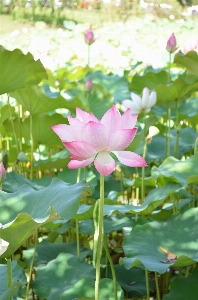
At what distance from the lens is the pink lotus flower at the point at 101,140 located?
34.7 inches

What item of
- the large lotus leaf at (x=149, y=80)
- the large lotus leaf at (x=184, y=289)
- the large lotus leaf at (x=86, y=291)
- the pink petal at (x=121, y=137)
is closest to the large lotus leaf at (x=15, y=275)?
the large lotus leaf at (x=86, y=291)

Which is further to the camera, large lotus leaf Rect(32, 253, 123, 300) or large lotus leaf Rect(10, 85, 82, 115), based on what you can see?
large lotus leaf Rect(10, 85, 82, 115)

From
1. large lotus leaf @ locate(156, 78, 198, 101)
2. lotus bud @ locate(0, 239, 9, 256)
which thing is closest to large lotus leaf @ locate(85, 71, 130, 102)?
large lotus leaf @ locate(156, 78, 198, 101)

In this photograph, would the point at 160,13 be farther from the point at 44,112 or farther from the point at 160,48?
the point at 44,112

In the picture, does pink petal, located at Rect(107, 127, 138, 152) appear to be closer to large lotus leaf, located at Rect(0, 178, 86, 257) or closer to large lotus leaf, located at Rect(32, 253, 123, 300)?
large lotus leaf, located at Rect(0, 178, 86, 257)

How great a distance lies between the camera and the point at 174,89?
193 centimetres

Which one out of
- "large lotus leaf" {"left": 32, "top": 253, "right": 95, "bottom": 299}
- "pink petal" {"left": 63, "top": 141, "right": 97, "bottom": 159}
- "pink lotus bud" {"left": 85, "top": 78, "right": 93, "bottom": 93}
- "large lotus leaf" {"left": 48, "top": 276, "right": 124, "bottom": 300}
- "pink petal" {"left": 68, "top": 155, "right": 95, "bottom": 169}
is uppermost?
"pink petal" {"left": 63, "top": 141, "right": 97, "bottom": 159}

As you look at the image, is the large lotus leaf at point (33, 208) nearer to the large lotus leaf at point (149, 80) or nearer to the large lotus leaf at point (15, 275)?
the large lotus leaf at point (15, 275)

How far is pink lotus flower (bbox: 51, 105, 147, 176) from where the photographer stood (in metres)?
0.88

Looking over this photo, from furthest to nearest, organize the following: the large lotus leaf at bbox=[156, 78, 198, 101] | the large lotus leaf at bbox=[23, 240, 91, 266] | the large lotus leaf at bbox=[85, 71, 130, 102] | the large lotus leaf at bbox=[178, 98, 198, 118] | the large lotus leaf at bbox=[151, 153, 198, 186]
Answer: the large lotus leaf at bbox=[85, 71, 130, 102] < the large lotus leaf at bbox=[178, 98, 198, 118] < the large lotus leaf at bbox=[156, 78, 198, 101] < the large lotus leaf at bbox=[23, 240, 91, 266] < the large lotus leaf at bbox=[151, 153, 198, 186]

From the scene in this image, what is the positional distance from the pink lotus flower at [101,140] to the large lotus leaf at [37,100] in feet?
3.33

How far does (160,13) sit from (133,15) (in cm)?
53

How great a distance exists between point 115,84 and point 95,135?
5.83 feet

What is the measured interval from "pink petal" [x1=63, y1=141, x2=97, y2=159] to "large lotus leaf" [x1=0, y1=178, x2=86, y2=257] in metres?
0.10
